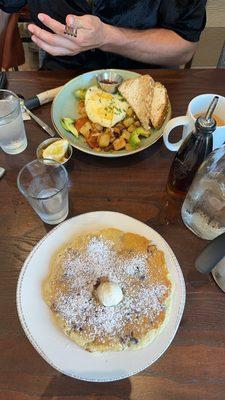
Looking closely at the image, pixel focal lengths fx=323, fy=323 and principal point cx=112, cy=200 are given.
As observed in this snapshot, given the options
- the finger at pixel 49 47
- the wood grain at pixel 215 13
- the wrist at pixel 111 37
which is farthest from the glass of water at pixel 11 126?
the wood grain at pixel 215 13

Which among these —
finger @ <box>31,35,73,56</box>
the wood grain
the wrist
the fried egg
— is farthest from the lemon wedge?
the wood grain

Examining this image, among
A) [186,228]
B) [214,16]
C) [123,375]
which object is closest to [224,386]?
[123,375]

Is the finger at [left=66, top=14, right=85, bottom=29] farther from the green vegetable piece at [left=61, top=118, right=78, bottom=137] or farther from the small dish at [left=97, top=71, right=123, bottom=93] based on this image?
the green vegetable piece at [left=61, top=118, right=78, bottom=137]

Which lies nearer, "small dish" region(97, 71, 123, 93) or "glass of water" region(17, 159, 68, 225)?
"glass of water" region(17, 159, 68, 225)

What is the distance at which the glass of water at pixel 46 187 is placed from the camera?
810 mm

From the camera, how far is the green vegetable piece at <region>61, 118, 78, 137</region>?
102cm

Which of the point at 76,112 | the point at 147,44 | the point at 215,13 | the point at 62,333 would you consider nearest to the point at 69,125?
the point at 76,112

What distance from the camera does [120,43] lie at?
1244 millimetres

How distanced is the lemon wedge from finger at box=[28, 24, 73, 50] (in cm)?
38

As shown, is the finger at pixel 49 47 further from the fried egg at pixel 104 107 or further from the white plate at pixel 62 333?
the white plate at pixel 62 333

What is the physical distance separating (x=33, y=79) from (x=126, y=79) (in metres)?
0.35

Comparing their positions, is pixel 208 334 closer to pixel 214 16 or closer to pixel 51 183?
pixel 51 183

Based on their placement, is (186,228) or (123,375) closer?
(123,375)

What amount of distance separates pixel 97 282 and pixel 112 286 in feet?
0.15
